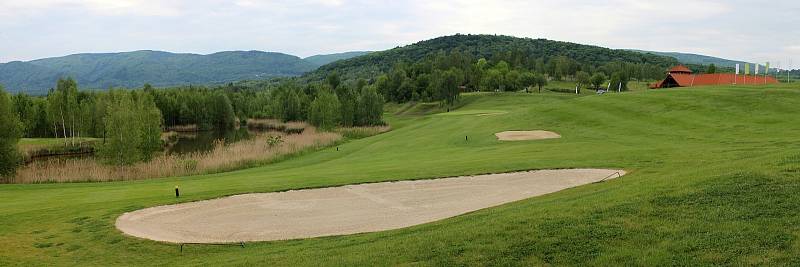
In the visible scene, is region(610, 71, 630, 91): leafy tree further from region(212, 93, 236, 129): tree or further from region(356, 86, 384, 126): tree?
region(212, 93, 236, 129): tree

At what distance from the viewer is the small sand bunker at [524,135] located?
3672 centimetres

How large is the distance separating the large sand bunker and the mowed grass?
38.4 inches

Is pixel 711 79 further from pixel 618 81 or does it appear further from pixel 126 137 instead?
pixel 126 137

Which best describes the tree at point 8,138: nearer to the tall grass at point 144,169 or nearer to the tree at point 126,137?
the tall grass at point 144,169

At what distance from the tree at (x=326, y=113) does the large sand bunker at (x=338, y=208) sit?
5474cm

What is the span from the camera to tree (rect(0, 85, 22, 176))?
38.6m

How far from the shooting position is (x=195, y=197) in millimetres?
21688

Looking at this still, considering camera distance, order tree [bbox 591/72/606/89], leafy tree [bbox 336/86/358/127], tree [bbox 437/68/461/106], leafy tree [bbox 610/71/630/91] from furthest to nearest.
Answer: tree [bbox 591/72/606/89] → leafy tree [bbox 610/71/630/91] → tree [bbox 437/68/461/106] → leafy tree [bbox 336/86/358/127]

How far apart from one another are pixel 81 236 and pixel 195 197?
5.35m

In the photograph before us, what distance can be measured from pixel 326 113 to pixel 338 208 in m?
59.4

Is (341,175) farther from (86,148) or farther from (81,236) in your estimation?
(86,148)

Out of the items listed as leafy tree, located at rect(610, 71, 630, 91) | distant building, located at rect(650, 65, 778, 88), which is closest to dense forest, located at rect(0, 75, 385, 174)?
distant building, located at rect(650, 65, 778, 88)

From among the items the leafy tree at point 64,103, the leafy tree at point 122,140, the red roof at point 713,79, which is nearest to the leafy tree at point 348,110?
the leafy tree at point 64,103

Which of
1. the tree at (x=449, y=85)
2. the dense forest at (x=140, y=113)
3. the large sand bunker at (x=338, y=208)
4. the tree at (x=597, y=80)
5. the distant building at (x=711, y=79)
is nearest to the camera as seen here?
the large sand bunker at (x=338, y=208)
